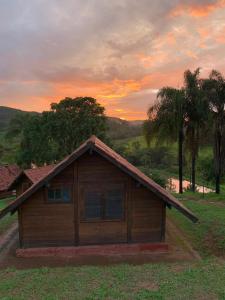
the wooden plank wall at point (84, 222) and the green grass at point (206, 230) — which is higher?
the wooden plank wall at point (84, 222)

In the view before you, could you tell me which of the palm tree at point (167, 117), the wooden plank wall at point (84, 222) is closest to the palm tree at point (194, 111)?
the palm tree at point (167, 117)

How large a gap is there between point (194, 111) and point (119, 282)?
980 inches

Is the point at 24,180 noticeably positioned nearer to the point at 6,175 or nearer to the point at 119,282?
the point at 6,175

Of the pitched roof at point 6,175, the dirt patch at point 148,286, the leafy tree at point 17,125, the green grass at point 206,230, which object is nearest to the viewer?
the dirt patch at point 148,286

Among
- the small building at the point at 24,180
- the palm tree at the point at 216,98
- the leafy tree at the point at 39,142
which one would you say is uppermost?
the palm tree at the point at 216,98

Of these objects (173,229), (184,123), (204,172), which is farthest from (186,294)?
(204,172)

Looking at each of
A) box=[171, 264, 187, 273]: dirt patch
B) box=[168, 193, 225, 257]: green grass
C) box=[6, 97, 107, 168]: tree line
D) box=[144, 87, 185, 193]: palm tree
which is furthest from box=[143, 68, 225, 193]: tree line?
box=[171, 264, 187, 273]: dirt patch

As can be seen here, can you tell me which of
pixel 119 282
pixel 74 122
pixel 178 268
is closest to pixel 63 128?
pixel 74 122

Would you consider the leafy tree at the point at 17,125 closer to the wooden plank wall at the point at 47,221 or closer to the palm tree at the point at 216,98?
the palm tree at the point at 216,98

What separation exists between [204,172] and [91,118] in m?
24.2

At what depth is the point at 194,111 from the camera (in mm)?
31328

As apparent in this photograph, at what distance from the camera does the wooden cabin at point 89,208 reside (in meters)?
12.9

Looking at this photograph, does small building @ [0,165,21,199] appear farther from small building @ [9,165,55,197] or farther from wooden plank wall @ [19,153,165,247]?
wooden plank wall @ [19,153,165,247]

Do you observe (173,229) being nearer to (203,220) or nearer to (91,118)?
(203,220)
